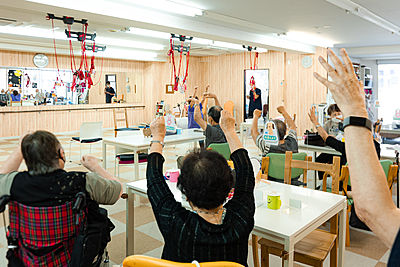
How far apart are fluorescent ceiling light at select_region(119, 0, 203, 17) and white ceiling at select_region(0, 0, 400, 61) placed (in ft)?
0.46

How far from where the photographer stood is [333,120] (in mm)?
5102

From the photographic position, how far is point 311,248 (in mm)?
2246

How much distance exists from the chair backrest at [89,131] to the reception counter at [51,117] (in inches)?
197

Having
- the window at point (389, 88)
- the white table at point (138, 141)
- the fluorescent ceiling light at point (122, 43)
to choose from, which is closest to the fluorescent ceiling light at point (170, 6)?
the white table at point (138, 141)

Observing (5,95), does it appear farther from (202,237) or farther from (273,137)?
(202,237)

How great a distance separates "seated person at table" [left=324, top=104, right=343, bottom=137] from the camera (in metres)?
5.02

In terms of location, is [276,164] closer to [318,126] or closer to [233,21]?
[318,126]

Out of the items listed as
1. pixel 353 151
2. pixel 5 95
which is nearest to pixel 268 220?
pixel 353 151

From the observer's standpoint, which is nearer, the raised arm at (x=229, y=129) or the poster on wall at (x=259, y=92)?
the raised arm at (x=229, y=129)

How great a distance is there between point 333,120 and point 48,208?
4.53 meters

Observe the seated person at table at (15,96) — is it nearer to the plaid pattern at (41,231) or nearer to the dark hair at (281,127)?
the dark hair at (281,127)

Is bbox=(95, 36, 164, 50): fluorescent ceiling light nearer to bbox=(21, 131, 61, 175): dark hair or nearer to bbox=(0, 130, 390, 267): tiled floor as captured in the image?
bbox=(0, 130, 390, 267): tiled floor

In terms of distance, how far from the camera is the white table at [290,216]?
Answer: 1872mm

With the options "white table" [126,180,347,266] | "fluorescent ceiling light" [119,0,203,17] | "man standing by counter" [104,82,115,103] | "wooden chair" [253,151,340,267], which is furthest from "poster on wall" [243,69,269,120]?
"wooden chair" [253,151,340,267]
